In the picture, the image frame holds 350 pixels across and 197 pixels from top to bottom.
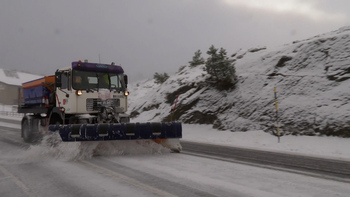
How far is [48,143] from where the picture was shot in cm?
752

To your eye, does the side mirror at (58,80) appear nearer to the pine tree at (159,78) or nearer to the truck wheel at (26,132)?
the truck wheel at (26,132)

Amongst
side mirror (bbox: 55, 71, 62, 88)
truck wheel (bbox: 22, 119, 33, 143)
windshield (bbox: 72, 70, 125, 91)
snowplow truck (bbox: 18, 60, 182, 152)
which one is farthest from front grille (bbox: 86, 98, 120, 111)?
truck wheel (bbox: 22, 119, 33, 143)

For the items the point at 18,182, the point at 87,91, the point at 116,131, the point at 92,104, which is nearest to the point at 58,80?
the point at 87,91

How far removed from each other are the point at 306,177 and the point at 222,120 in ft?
33.4

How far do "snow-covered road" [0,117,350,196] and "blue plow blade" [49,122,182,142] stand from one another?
0.33m

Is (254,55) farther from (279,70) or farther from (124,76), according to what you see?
(124,76)

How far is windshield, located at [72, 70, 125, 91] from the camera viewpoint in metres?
8.87

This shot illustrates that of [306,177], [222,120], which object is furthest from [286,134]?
[306,177]

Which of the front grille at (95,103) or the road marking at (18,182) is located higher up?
the front grille at (95,103)

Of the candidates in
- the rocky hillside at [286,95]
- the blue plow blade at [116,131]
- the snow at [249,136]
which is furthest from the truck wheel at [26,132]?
the rocky hillside at [286,95]

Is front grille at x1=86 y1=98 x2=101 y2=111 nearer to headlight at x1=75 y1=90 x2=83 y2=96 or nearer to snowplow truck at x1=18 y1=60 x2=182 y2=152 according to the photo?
snowplow truck at x1=18 y1=60 x2=182 y2=152

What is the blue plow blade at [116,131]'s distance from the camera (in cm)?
705

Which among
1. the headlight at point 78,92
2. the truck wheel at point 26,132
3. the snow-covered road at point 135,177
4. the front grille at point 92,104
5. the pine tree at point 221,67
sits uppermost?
the pine tree at point 221,67

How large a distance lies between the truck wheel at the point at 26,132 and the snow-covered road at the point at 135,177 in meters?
4.17
